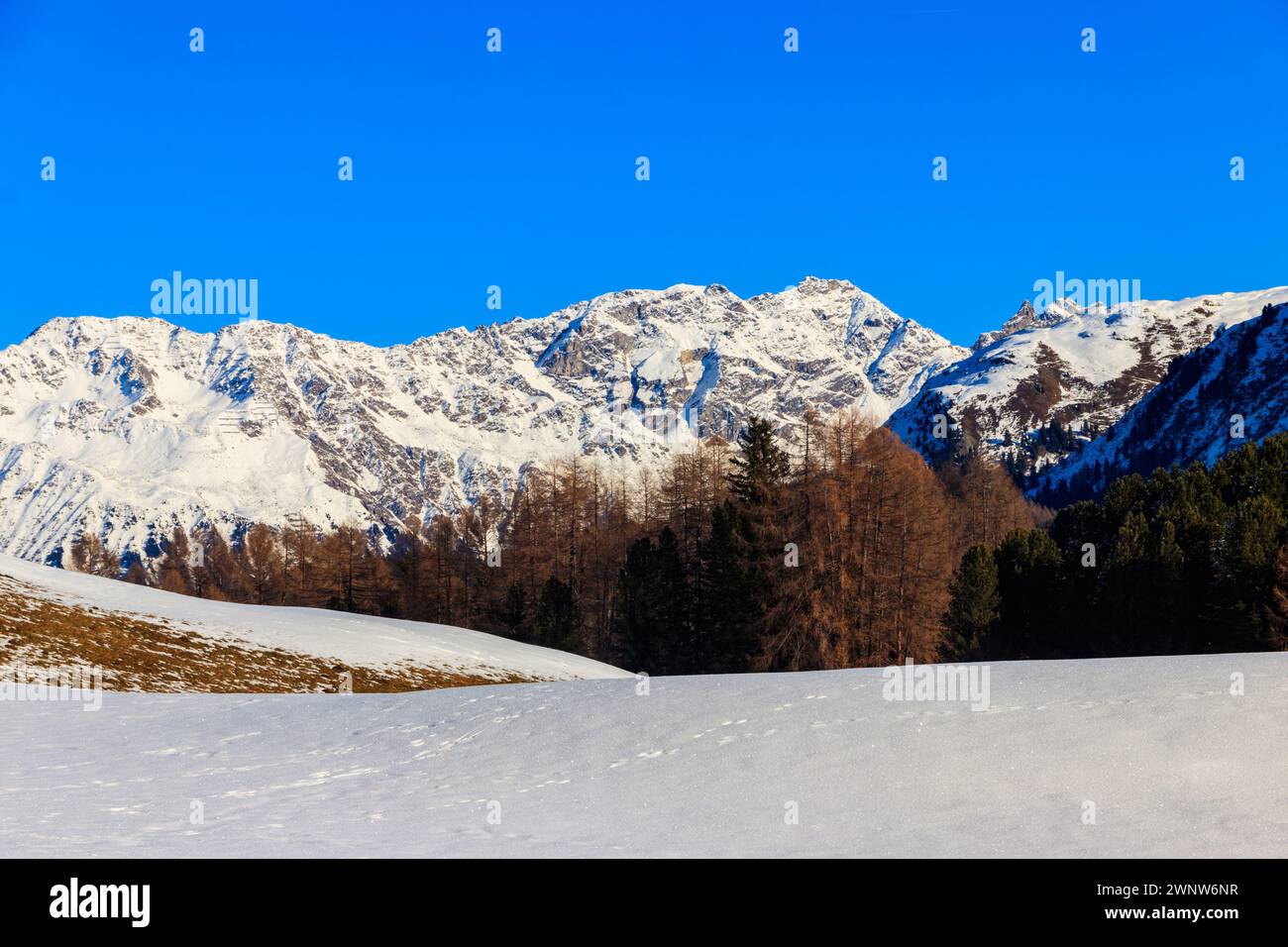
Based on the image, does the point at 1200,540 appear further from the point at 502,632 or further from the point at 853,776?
the point at 853,776

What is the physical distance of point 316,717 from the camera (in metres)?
21.6

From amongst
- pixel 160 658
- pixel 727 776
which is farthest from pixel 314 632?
pixel 727 776

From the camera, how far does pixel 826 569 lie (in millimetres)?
47938

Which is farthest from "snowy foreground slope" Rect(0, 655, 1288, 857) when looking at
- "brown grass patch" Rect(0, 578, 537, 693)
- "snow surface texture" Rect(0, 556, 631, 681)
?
"snow surface texture" Rect(0, 556, 631, 681)

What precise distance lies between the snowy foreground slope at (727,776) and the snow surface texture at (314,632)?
2022 centimetres

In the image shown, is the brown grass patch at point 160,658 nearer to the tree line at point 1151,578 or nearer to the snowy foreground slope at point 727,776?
the snowy foreground slope at point 727,776

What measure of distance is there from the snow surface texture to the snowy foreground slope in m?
20.2

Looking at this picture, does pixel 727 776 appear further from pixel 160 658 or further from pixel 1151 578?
pixel 1151 578

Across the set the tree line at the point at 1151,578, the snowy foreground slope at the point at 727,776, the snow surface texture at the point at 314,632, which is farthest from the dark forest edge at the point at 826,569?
the snowy foreground slope at the point at 727,776

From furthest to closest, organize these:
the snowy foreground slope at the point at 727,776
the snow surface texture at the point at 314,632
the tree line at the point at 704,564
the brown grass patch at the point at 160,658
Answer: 1. the tree line at the point at 704,564
2. the snow surface texture at the point at 314,632
3. the brown grass patch at the point at 160,658
4. the snowy foreground slope at the point at 727,776

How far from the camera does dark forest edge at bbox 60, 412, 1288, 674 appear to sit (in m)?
48.7

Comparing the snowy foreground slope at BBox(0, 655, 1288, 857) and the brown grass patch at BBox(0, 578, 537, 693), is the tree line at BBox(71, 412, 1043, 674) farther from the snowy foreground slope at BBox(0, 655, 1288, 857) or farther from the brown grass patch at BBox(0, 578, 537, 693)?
the snowy foreground slope at BBox(0, 655, 1288, 857)

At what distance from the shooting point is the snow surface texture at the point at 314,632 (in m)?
40.2
